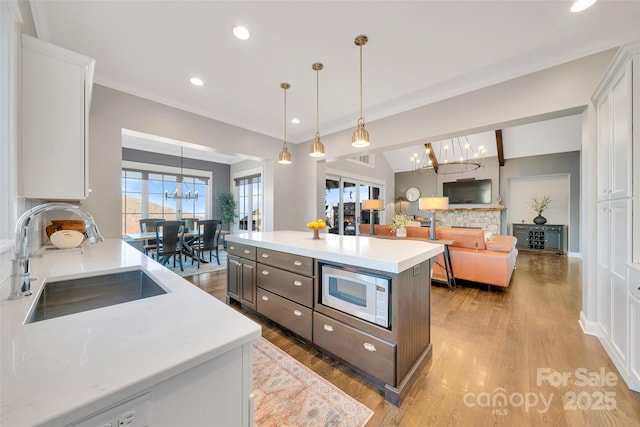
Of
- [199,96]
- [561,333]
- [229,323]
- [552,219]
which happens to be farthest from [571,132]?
[229,323]

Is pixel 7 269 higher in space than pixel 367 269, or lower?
higher

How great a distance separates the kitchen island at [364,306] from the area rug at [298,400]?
230 mm

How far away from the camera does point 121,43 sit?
234cm

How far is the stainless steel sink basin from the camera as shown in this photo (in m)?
1.16

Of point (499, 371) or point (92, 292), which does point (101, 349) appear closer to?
point (92, 292)

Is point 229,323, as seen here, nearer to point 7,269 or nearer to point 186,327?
point 186,327

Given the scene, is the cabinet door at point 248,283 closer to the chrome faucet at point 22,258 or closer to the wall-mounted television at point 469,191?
the chrome faucet at point 22,258

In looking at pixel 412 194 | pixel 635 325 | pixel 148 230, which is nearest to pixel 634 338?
pixel 635 325

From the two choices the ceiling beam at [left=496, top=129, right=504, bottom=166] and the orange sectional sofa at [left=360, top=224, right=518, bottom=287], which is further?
the ceiling beam at [left=496, top=129, right=504, bottom=166]

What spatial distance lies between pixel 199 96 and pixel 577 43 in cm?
421

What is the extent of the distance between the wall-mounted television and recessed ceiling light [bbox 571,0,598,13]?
23.1 ft

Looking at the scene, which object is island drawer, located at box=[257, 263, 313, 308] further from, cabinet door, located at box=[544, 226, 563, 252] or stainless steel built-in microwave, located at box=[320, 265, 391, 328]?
cabinet door, located at box=[544, 226, 563, 252]

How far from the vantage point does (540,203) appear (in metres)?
7.30

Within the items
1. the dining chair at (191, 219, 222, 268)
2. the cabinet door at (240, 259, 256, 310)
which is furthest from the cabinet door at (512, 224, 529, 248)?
the dining chair at (191, 219, 222, 268)
